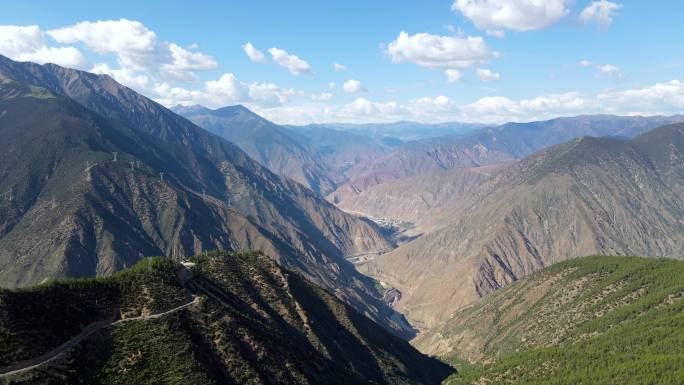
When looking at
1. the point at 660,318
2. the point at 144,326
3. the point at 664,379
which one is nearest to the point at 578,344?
the point at 660,318

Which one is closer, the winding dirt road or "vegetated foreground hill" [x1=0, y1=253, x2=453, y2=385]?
the winding dirt road

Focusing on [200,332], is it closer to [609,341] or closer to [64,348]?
[64,348]

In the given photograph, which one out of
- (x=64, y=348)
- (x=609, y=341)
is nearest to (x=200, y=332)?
(x=64, y=348)

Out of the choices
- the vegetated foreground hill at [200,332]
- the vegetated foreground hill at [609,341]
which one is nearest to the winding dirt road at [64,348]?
the vegetated foreground hill at [200,332]

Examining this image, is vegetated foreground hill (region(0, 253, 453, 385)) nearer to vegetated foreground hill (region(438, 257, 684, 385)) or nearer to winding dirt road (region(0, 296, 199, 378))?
winding dirt road (region(0, 296, 199, 378))

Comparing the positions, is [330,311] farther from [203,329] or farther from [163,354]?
[163,354]

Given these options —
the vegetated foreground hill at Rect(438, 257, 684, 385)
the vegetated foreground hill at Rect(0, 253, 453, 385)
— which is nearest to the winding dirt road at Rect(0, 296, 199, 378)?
the vegetated foreground hill at Rect(0, 253, 453, 385)

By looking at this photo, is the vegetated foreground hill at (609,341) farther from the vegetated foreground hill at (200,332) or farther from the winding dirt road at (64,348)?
the winding dirt road at (64,348)

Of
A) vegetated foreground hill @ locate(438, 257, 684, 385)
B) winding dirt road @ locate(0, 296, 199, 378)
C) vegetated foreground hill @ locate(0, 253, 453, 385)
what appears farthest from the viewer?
vegetated foreground hill @ locate(438, 257, 684, 385)

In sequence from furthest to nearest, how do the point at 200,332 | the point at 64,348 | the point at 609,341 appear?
the point at 609,341, the point at 200,332, the point at 64,348
